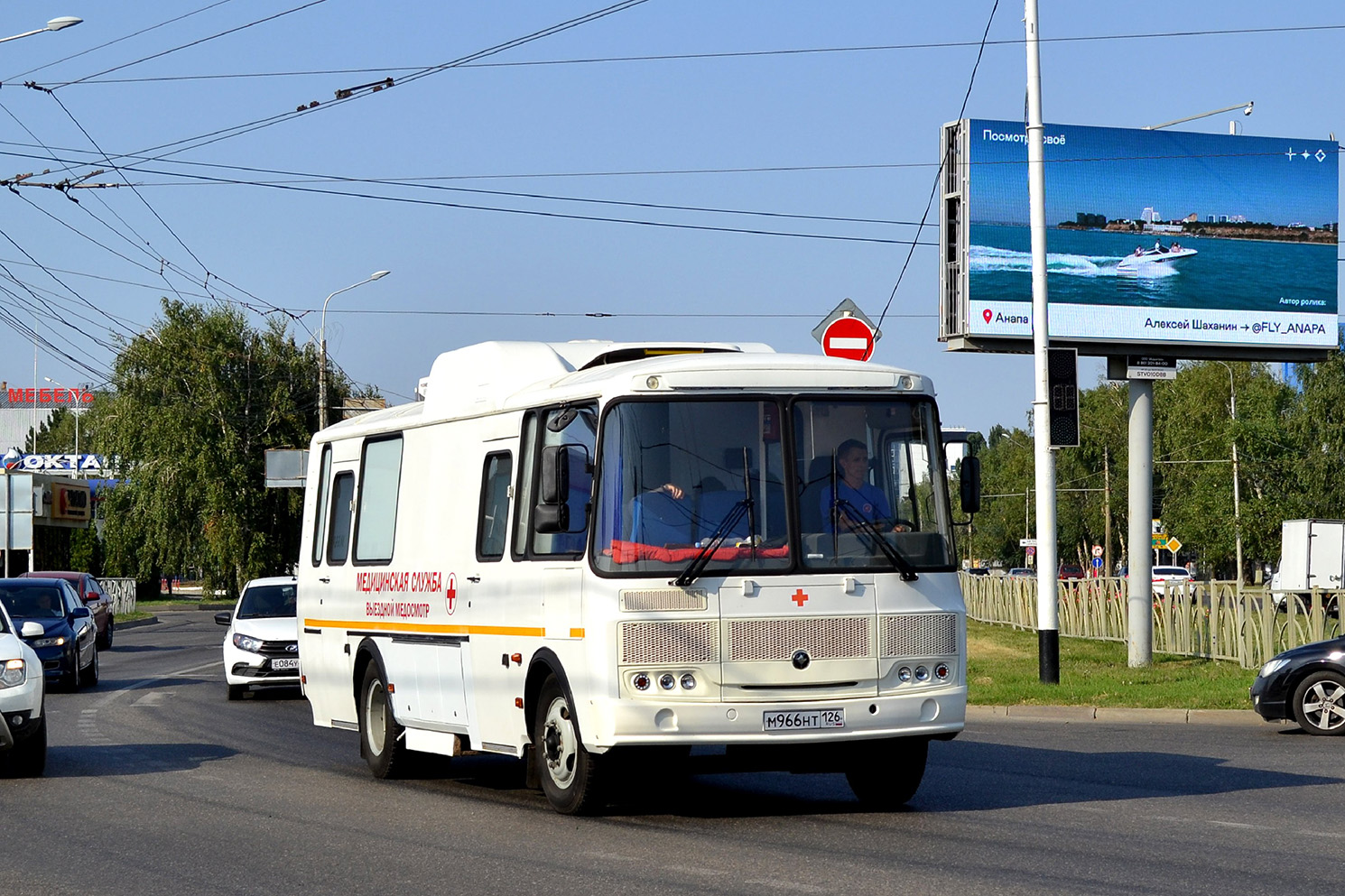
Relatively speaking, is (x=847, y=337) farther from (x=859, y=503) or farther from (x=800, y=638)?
(x=800, y=638)

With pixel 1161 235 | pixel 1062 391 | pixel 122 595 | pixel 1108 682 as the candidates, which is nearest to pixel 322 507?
pixel 1062 391

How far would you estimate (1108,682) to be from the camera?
21906 mm

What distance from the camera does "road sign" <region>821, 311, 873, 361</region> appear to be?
18.8 metres

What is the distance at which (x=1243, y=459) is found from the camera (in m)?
81.5

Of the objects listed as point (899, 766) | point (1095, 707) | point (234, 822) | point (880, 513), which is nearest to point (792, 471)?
point (880, 513)

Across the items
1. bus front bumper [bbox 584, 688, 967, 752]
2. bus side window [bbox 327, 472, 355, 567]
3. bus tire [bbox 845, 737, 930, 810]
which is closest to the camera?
bus front bumper [bbox 584, 688, 967, 752]

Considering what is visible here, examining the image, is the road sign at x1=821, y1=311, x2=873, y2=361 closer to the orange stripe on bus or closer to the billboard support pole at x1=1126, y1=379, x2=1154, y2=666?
the orange stripe on bus

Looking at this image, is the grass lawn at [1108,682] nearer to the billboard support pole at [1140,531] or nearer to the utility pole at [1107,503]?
the billboard support pole at [1140,531]

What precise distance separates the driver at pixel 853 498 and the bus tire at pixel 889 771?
1358mm

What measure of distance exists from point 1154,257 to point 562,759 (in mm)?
20208

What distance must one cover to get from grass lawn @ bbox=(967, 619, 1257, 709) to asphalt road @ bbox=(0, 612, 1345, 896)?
3250mm

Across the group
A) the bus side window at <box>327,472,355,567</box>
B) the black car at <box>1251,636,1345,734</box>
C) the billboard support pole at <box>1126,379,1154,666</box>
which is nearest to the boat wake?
the billboard support pole at <box>1126,379,1154,666</box>

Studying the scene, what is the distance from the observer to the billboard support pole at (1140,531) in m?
26.2

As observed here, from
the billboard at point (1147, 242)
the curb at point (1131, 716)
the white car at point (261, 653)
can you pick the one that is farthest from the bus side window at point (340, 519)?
the billboard at point (1147, 242)
